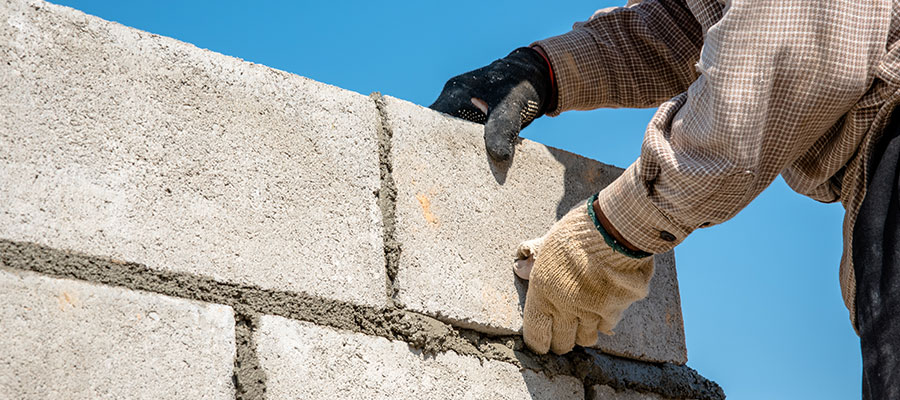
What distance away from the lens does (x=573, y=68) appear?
2266mm

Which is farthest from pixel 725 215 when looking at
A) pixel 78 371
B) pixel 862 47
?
pixel 78 371

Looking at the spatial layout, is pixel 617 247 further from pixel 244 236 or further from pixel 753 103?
pixel 244 236

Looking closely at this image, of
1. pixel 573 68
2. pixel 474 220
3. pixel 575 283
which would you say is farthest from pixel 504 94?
A: pixel 575 283

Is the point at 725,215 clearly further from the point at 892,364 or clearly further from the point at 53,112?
the point at 53,112

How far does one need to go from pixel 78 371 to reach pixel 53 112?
0.43m

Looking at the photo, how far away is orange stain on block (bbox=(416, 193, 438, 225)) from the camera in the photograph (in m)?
1.90

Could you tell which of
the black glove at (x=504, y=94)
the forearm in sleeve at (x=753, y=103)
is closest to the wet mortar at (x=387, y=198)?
the black glove at (x=504, y=94)

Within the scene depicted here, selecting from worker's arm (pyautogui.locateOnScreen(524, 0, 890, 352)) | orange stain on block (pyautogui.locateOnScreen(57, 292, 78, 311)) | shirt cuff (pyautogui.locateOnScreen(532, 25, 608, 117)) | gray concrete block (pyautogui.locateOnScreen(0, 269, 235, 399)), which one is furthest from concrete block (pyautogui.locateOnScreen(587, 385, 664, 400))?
orange stain on block (pyautogui.locateOnScreen(57, 292, 78, 311))

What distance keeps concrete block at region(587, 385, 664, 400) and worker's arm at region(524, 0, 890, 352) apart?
14.3 inches

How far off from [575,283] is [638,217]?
0.72 ft

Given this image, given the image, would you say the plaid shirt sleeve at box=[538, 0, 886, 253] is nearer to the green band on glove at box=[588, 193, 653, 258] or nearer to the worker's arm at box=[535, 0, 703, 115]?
the green band on glove at box=[588, 193, 653, 258]

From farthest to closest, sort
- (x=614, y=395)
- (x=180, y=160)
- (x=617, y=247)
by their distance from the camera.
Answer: (x=614, y=395) < (x=617, y=247) < (x=180, y=160)

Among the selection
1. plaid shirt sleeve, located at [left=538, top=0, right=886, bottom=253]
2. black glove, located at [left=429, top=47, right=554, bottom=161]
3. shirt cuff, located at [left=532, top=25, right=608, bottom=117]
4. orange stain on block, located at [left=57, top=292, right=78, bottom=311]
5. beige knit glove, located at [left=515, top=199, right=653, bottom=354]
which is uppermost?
shirt cuff, located at [left=532, top=25, right=608, bottom=117]

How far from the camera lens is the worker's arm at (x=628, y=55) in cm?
227
